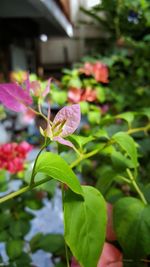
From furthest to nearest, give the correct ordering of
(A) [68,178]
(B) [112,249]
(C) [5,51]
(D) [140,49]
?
1. (C) [5,51]
2. (D) [140,49]
3. (B) [112,249]
4. (A) [68,178]

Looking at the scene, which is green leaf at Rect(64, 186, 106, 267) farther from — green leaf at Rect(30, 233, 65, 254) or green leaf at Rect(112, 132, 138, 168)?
green leaf at Rect(30, 233, 65, 254)

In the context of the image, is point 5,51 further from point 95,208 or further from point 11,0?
point 95,208

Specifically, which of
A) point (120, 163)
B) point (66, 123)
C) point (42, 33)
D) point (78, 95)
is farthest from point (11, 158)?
point (42, 33)

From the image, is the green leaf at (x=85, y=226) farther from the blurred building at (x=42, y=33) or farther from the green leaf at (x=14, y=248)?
the blurred building at (x=42, y=33)

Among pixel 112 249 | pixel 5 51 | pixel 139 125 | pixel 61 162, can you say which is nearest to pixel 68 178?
pixel 61 162

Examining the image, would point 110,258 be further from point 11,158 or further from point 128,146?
point 11,158
